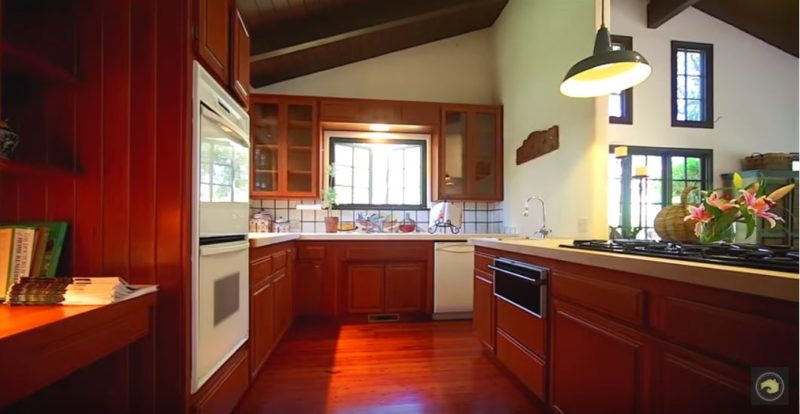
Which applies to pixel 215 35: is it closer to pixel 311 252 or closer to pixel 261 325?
pixel 261 325

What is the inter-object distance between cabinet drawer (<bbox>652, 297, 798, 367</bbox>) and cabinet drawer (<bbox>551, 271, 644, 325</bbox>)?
63mm

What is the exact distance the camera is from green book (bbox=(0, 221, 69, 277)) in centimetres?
117

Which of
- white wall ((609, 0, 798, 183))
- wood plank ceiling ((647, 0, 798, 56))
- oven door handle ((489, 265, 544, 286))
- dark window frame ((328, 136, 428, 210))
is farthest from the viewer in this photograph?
white wall ((609, 0, 798, 183))

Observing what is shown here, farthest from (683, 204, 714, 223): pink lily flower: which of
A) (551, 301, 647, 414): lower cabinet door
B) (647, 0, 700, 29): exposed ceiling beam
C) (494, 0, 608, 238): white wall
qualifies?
(647, 0, 700, 29): exposed ceiling beam

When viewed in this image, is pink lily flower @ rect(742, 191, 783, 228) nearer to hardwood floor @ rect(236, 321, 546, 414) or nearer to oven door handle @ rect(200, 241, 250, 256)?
hardwood floor @ rect(236, 321, 546, 414)

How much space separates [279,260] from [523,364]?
5.69ft

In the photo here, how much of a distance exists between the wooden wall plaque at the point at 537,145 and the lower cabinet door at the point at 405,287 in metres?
1.38

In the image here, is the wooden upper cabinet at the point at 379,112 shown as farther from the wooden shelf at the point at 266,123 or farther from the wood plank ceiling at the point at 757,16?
the wood plank ceiling at the point at 757,16

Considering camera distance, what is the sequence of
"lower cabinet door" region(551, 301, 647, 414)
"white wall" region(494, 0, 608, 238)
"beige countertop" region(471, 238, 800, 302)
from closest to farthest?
"beige countertop" region(471, 238, 800, 302), "lower cabinet door" region(551, 301, 647, 414), "white wall" region(494, 0, 608, 238)

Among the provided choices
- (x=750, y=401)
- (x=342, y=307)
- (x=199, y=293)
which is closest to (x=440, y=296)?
(x=342, y=307)

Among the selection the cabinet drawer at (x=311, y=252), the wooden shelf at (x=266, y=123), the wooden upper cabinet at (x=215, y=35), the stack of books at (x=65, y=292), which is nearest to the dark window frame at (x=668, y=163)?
the cabinet drawer at (x=311, y=252)

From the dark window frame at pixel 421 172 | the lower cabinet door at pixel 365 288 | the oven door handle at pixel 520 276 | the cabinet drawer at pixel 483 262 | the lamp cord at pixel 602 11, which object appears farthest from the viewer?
the dark window frame at pixel 421 172

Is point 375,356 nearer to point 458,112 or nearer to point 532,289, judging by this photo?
point 532,289

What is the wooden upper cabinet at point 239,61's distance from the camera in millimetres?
1676
